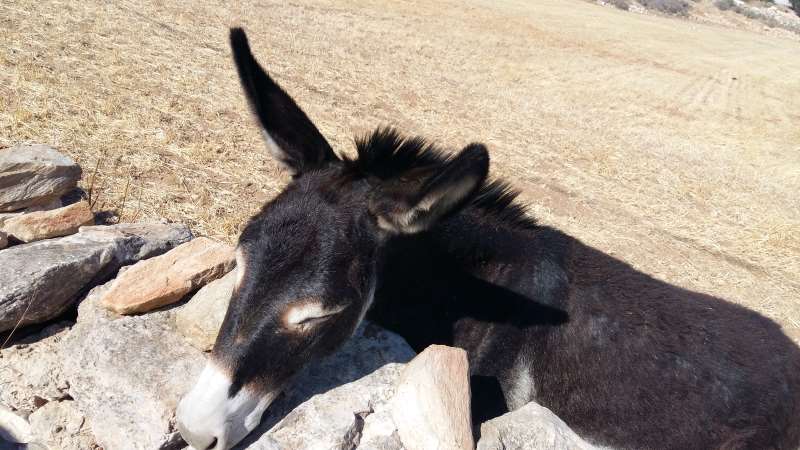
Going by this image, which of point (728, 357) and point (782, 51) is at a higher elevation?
point (728, 357)

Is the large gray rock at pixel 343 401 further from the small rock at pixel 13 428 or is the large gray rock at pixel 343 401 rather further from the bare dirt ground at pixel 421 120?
the bare dirt ground at pixel 421 120

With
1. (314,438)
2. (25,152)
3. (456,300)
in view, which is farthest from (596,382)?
(25,152)

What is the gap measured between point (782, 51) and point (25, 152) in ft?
121

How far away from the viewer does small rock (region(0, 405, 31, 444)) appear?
3154mm

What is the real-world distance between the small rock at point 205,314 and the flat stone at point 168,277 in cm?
15

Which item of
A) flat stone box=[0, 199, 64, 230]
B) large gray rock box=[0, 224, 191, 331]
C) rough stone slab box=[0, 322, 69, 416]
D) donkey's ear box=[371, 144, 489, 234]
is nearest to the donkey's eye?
donkey's ear box=[371, 144, 489, 234]

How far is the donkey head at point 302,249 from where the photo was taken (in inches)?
95.7

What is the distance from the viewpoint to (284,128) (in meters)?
3.06

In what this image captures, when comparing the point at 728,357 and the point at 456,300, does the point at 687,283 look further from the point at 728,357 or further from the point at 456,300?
the point at 456,300

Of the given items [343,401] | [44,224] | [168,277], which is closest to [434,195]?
[343,401]

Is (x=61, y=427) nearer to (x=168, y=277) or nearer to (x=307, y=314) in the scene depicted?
(x=168, y=277)

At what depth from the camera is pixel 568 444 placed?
276 cm

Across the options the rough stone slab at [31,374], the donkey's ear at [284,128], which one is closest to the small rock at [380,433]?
the donkey's ear at [284,128]

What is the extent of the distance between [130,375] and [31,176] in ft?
7.08
